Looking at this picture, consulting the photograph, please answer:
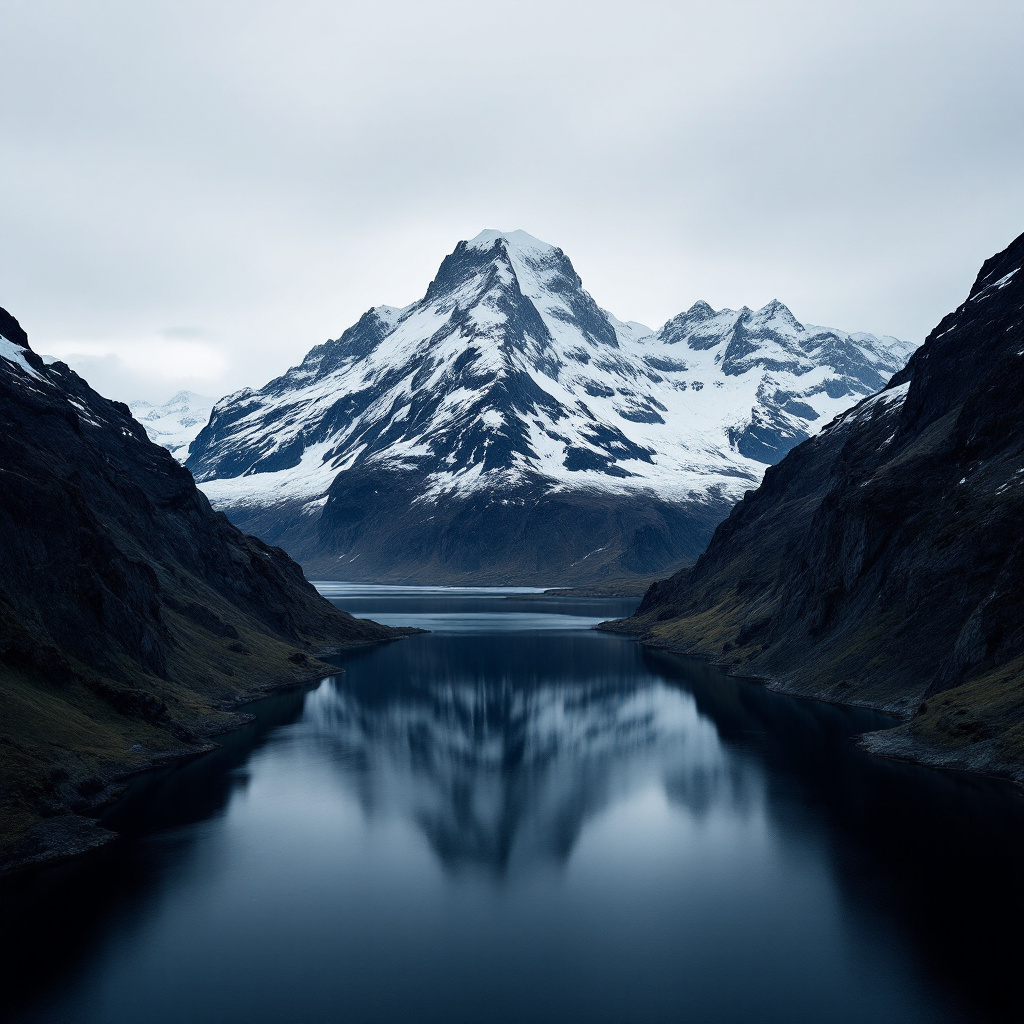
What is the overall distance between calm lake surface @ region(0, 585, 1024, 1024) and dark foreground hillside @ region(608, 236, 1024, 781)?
243 inches

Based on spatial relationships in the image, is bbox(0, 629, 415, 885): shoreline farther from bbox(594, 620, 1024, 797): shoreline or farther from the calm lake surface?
bbox(594, 620, 1024, 797): shoreline

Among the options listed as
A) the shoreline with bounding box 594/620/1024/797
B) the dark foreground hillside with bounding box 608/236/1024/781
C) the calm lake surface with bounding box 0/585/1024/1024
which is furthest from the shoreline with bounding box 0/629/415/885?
the dark foreground hillside with bounding box 608/236/1024/781

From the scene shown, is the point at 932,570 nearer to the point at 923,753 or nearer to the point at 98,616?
the point at 923,753

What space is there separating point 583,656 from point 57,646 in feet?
374

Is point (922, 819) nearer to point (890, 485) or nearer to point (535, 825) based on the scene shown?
point (535, 825)

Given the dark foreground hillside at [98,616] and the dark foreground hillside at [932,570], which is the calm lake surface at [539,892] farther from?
the dark foreground hillside at [932,570]

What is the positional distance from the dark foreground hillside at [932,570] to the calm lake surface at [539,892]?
20.3 feet

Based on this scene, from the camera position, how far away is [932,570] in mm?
103938

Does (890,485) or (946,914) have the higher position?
(890,485)

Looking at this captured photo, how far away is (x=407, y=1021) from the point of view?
40781mm

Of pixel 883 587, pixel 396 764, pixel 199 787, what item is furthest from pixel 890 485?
pixel 199 787

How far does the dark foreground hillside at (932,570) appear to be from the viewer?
275ft

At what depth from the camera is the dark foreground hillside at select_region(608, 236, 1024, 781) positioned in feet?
275

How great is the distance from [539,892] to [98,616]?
192ft
